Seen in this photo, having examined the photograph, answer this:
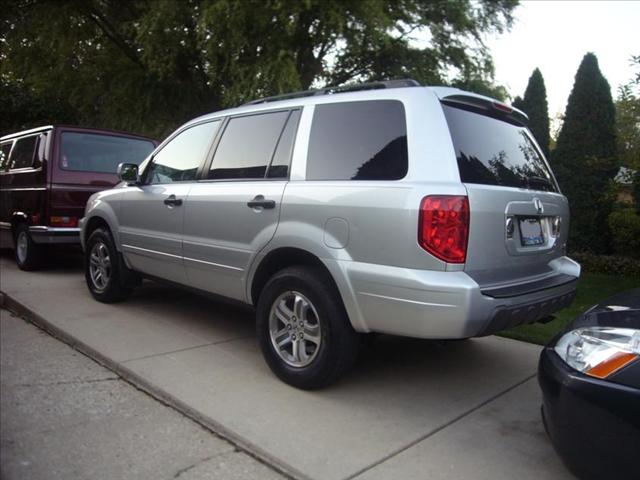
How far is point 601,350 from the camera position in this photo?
2287 millimetres

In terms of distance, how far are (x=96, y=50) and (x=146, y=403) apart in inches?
524

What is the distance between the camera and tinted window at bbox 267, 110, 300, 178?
374 cm

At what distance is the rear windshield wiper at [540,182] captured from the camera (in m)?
3.51

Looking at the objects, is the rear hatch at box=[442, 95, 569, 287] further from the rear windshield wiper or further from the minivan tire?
the minivan tire

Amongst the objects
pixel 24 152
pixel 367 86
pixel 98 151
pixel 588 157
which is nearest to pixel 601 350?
pixel 367 86

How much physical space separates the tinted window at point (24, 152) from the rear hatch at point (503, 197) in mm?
6438

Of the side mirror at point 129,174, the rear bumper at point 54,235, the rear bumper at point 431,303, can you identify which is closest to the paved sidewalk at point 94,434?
the rear bumper at point 431,303

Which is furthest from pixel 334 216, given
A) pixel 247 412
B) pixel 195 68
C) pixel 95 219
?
pixel 195 68

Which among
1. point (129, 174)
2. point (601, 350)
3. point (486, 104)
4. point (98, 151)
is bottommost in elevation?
point (601, 350)

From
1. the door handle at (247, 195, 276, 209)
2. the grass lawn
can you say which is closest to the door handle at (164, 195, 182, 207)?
the door handle at (247, 195, 276, 209)

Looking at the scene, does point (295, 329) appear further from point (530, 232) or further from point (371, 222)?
point (530, 232)

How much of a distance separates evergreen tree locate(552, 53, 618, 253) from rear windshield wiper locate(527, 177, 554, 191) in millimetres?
5197

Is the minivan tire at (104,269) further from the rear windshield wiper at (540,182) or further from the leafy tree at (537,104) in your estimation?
the leafy tree at (537,104)

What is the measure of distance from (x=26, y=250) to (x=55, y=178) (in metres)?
1.23
